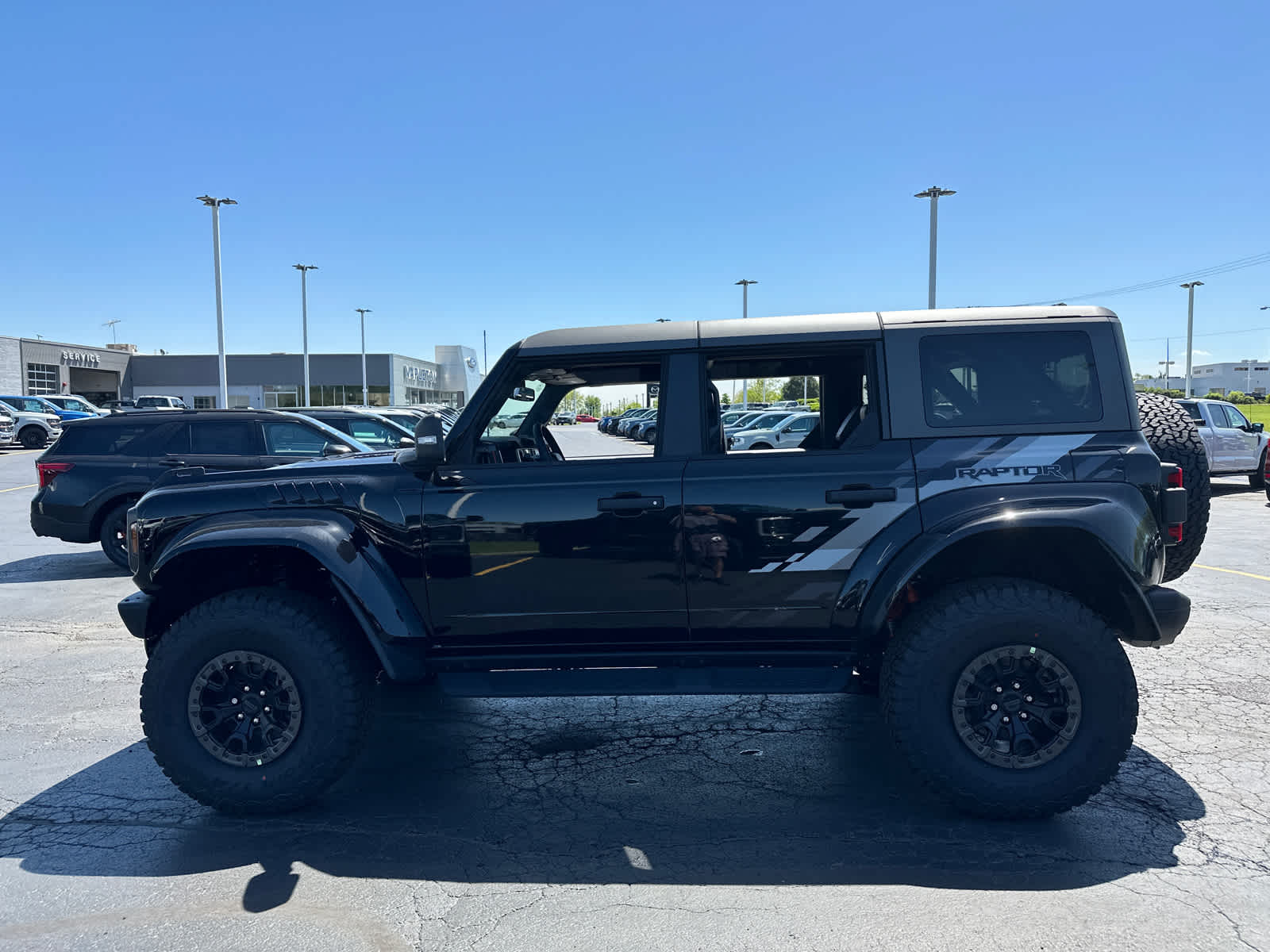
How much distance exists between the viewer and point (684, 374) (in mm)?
3797

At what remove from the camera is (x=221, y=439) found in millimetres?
9422

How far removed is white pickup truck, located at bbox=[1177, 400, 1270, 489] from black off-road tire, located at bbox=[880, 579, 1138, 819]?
47.3ft

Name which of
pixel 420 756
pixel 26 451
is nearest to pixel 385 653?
pixel 420 756

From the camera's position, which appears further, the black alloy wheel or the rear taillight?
the rear taillight

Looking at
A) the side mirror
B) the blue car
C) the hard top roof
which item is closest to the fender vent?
the side mirror

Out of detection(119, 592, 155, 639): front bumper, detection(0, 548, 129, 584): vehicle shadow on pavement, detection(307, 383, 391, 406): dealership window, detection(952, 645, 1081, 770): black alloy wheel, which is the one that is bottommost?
detection(0, 548, 129, 584): vehicle shadow on pavement

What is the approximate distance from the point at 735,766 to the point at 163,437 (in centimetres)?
775

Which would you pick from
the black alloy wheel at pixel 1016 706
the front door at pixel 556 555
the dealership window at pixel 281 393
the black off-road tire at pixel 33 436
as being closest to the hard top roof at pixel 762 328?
the front door at pixel 556 555

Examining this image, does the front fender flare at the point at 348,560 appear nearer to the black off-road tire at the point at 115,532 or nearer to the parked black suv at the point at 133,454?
the parked black suv at the point at 133,454

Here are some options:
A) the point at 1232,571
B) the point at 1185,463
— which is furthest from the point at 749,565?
the point at 1232,571

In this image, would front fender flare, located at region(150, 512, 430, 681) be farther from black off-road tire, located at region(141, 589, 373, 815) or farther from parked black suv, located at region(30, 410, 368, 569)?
parked black suv, located at region(30, 410, 368, 569)

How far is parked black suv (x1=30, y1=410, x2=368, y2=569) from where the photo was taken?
8.98 metres

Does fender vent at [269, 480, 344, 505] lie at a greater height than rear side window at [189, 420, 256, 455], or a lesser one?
lesser

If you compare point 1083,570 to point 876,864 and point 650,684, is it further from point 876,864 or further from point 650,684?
point 650,684
